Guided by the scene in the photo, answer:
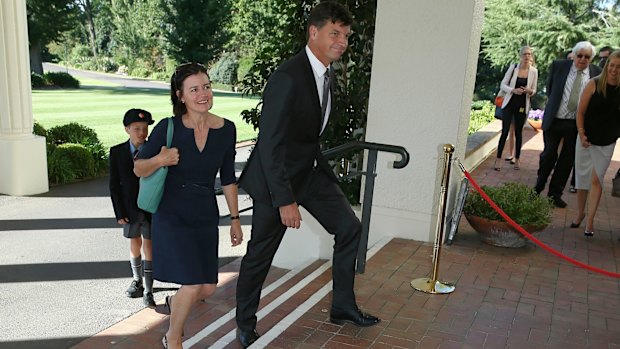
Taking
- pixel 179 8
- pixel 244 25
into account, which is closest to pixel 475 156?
→ pixel 179 8

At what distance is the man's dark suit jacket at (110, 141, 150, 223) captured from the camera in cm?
457

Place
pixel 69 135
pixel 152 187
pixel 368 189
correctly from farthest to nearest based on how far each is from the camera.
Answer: pixel 69 135, pixel 368 189, pixel 152 187

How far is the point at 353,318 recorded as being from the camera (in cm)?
355

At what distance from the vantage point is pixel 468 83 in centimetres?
522

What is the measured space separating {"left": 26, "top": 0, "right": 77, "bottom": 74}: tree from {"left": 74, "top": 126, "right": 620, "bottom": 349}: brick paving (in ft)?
124

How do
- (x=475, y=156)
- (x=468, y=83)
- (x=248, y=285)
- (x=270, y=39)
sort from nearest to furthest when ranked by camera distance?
(x=248, y=285) → (x=468, y=83) → (x=270, y=39) → (x=475, y=156)

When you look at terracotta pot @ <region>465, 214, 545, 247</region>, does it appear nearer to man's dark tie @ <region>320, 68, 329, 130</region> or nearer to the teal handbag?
man's dark tie @ <region>320, 68, 329, 130</region>

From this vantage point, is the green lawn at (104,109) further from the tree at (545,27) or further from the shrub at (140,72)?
the shrub at (140,72)

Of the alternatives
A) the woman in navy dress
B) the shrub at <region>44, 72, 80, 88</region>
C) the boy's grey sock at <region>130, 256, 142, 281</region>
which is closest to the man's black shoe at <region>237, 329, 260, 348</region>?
the woman in navy dress

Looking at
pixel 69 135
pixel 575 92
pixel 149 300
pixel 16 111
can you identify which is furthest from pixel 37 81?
pixel 575 92

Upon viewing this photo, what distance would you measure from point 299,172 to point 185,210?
66 centimetres

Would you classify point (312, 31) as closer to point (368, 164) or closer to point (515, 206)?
point (368, 164)

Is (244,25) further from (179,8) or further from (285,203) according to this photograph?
(285,203)

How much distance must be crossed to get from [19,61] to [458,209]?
6.77 m
